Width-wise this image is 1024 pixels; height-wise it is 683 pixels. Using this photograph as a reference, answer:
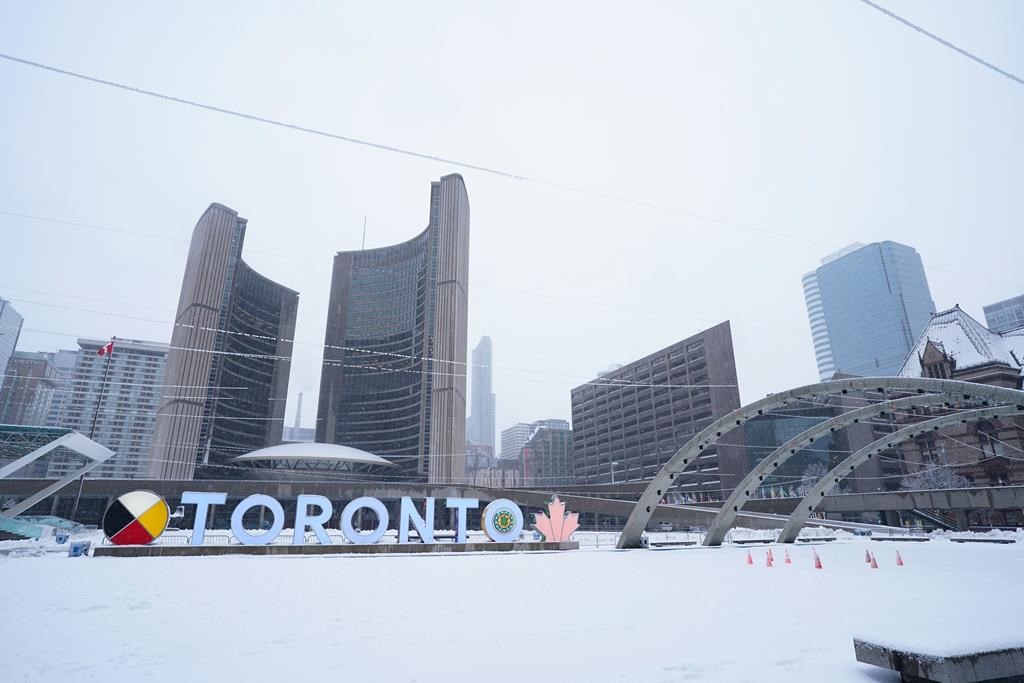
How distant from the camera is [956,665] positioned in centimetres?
461

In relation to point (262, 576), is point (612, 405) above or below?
above

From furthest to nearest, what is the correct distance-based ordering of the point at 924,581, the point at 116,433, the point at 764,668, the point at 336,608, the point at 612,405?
the point at 116,433, the point at 612,405, the point at 924,581, the point at 336,608, the point at 764,668

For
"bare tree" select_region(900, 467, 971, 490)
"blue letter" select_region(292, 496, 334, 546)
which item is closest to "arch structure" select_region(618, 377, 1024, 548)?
"blue letter" select_region(292, 496, 334, 546)

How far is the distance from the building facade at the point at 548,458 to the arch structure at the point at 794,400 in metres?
160

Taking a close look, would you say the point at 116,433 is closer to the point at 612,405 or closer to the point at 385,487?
the point at 385,487

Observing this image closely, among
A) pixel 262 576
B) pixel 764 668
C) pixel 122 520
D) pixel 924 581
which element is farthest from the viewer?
pixel 122 520

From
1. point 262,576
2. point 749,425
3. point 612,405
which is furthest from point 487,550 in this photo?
point 612,405

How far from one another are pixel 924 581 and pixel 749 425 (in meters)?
97.9

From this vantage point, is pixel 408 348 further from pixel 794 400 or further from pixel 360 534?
pixel 794 400

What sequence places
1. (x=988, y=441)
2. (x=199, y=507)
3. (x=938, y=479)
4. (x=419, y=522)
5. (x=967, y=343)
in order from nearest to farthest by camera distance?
(x=199, y=507) → (x=419, y=522) → (x=988, y=441) → (x=938, y=479) → (x=967, y=343)

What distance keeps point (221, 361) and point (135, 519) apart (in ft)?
388

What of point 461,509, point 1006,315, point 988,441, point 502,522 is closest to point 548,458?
point 988,441

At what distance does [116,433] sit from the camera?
196 m

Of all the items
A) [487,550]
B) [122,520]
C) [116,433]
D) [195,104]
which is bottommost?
[487,550]
